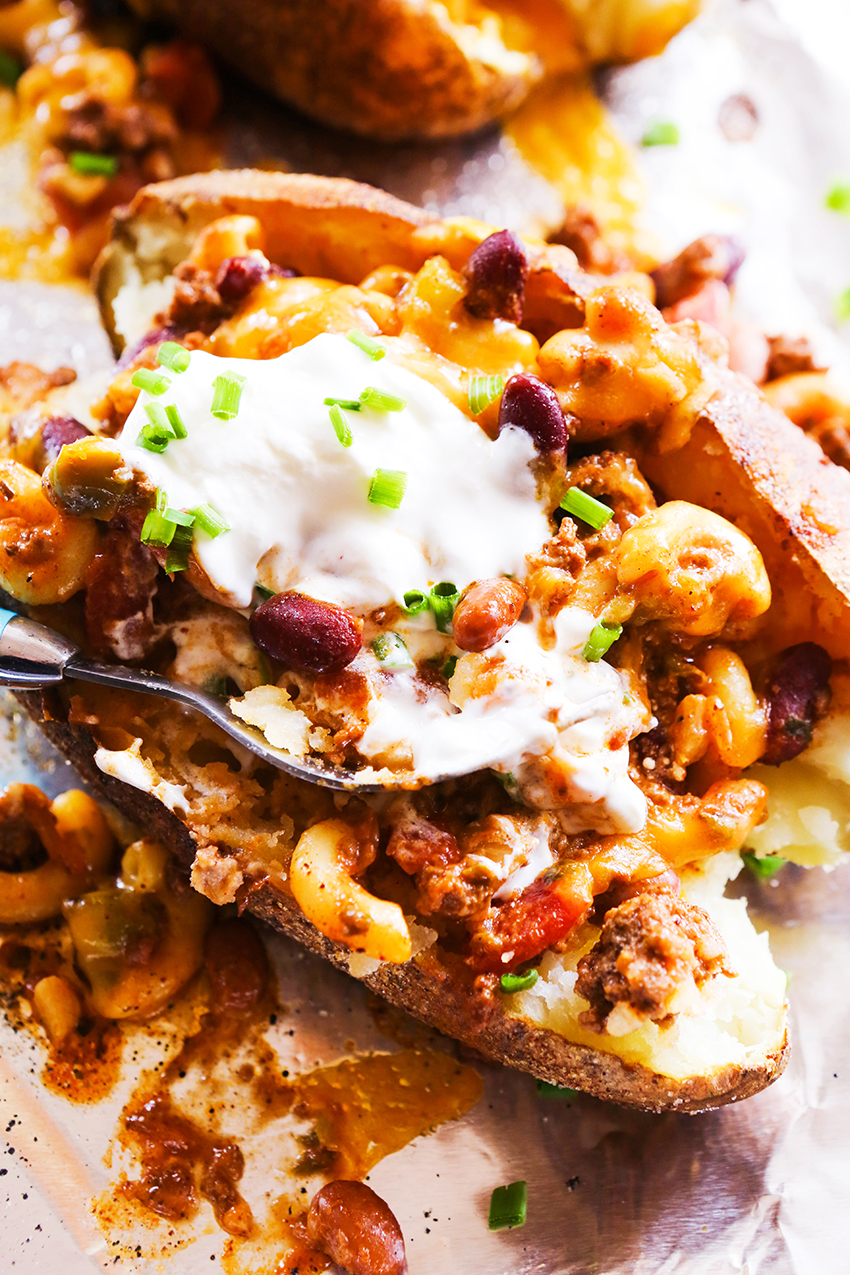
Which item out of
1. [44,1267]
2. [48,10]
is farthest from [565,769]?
[48,10]

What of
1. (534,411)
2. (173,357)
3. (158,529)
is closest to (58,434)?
(173,357)

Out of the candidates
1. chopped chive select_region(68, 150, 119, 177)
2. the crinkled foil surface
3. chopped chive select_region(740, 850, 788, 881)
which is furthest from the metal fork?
chopped chive select_region(68, 150, 119, 177)

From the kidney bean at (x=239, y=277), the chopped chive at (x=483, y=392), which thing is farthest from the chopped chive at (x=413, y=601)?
the kidney bean at (x=239, y=277)

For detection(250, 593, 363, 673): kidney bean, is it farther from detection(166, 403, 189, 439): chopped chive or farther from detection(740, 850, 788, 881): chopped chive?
detection(740, 850, 788, 881): chopped chive

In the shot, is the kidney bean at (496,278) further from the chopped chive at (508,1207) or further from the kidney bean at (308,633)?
the chopped chive at (508,1207)

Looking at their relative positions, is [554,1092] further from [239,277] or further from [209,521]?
[239,277]

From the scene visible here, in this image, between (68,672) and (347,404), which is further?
(68,672)
